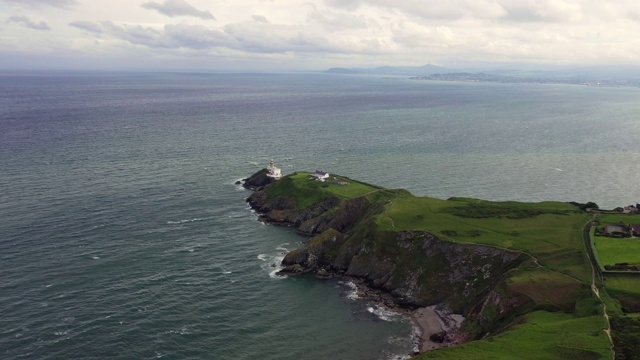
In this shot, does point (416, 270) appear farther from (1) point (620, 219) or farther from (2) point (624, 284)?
(1) point (620, 219)

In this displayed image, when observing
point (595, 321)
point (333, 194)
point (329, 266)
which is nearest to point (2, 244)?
point (329, 266)

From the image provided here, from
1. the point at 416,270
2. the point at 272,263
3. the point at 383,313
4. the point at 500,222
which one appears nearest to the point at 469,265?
the point at 416,270

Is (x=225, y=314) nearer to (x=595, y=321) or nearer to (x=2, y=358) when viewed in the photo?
(x=2, y=358)

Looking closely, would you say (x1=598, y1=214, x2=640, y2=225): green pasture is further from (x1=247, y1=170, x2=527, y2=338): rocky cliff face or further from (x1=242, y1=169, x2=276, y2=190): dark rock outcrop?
(x1=242, y1=169, x2=276, y2=190): dark rock outcrop

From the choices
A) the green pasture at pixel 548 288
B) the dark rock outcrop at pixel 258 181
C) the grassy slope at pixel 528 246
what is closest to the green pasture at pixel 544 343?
the grassy slope at pixel 528 246

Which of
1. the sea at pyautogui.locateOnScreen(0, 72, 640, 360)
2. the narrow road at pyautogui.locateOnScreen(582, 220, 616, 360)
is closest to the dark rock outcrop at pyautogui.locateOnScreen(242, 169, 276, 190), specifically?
the sea at pyautogui.locateOnScreen(0, 72, 640, 360)

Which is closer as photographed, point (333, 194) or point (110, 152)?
point (333, 194)
